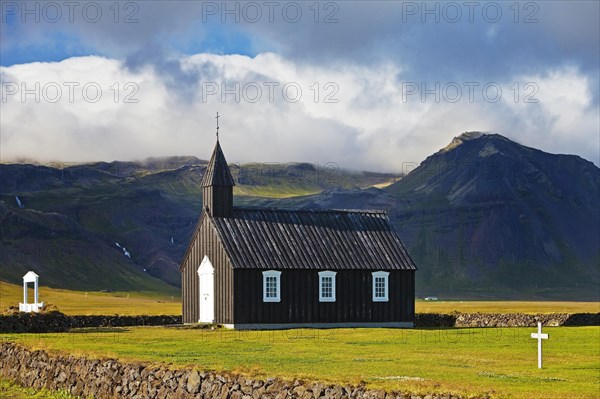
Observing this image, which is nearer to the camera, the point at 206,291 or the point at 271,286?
the point at 271,286

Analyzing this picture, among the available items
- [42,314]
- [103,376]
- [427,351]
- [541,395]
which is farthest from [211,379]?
[42,314]

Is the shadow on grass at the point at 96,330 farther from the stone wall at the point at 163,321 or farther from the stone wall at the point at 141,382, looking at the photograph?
the stone wall at the point at 141,382

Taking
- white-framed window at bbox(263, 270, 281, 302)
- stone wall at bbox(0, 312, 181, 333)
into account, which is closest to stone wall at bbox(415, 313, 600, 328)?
white-framed window at bbox(263, 270, 281, 302)

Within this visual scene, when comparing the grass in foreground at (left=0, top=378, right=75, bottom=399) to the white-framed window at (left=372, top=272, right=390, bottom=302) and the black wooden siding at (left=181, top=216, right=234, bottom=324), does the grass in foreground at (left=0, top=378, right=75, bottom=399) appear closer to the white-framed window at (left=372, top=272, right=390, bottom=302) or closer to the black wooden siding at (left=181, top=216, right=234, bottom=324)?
the black wooden siding at (left=181, top=216, right=234, bottom=324)

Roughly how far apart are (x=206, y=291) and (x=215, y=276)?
1.56 m

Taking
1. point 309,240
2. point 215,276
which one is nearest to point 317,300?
point 309,240

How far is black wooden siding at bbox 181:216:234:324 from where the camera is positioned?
62.0 m

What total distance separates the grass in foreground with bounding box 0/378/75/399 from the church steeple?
Result: 28.2 metres

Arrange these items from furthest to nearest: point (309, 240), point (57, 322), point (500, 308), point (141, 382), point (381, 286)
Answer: point (500, 308) → point (381, 286) → point (309, 240) → point (57, 322) → point (141, 382)

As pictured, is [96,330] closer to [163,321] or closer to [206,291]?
[206,291]

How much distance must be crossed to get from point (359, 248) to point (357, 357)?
29179 millimetres

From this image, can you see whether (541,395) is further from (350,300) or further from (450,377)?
(350,300)

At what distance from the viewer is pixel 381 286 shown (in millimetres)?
66562

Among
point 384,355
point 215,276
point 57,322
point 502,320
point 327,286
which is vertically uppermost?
point 215,276
